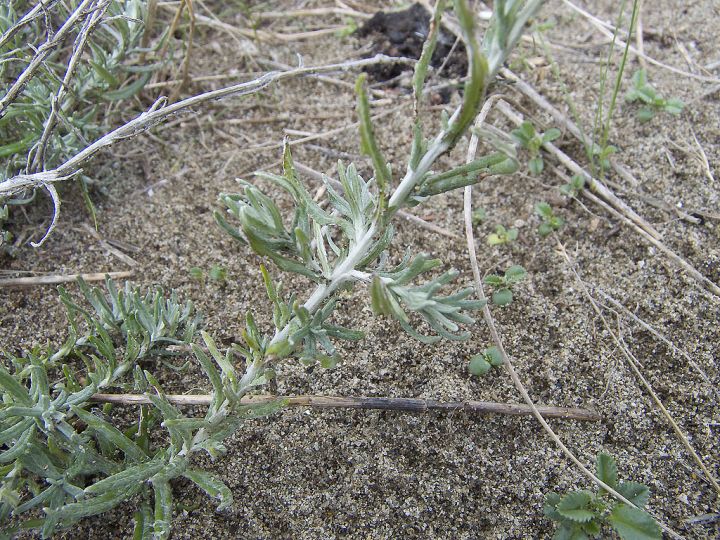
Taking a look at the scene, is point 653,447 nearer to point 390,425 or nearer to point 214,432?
point 390,425

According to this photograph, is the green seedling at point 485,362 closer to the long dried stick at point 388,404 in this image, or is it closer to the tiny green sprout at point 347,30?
the long dried stick at point 388,404

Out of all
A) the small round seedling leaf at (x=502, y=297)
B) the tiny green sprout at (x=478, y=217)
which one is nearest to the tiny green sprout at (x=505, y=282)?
the small round seedling leaf at (x=502, y=297)

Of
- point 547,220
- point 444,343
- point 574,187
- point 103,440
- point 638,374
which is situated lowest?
point 103,440

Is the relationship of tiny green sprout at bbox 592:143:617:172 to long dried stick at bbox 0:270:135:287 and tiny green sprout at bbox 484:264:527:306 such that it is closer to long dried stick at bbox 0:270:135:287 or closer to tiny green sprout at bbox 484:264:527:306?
tiny green sprout at bbox 484:264:527:306

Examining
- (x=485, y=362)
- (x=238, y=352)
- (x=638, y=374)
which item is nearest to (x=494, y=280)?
(x=485, y=362)

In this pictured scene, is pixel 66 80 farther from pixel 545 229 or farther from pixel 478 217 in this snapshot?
pixel 545 229

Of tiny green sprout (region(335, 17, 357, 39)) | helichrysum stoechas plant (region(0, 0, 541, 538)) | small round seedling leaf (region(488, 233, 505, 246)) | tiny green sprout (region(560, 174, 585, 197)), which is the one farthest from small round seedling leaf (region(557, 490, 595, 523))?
tiny green sprout (region(335, 17, 357, 39))
